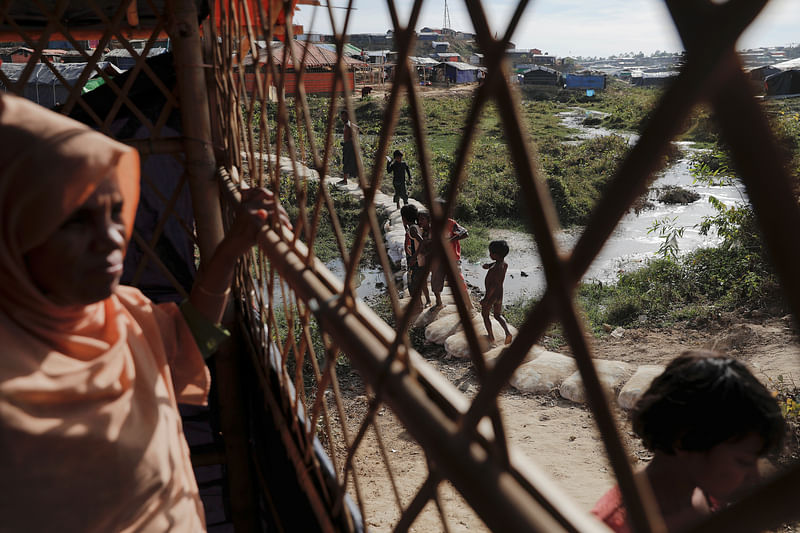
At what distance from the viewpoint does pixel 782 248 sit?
0.85ft

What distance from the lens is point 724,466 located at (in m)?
0.90

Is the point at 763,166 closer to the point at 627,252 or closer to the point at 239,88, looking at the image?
the point at 239,88

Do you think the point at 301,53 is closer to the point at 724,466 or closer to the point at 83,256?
the point at 83,256

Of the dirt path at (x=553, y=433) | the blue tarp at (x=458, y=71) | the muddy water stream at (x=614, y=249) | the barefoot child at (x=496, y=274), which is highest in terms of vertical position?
the blue tarp at (x=458, y=71)

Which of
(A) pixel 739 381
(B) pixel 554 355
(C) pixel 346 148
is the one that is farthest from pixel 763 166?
(C) pixel 346 148

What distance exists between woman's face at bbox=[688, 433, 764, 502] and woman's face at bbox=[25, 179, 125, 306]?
92cm

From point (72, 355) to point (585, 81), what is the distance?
29.6 meters

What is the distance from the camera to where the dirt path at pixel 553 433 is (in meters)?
3.66

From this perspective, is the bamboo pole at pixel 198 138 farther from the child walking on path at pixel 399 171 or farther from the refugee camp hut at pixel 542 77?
the refugee camp hut at pixel 542 77

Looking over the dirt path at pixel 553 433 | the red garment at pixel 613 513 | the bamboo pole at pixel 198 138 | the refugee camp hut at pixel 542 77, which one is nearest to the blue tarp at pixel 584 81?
the refugee camp hut at pixel 542 77

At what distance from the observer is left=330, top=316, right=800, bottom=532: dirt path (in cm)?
366

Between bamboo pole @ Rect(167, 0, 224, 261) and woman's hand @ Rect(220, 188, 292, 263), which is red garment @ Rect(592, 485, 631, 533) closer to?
woman's hand @ Rect(220, 188, 292, 263)

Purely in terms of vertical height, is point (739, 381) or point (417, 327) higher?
point (739, 381)

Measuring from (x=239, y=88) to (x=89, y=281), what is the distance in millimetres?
1130
